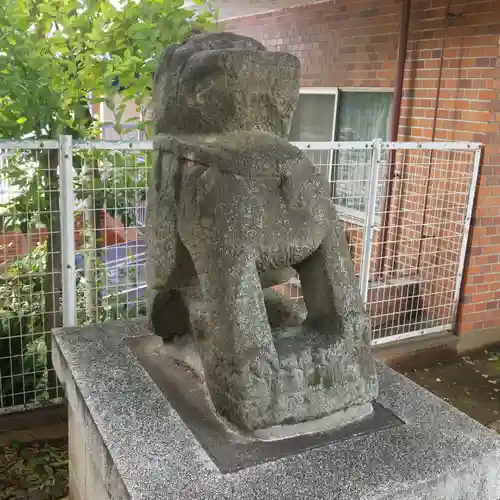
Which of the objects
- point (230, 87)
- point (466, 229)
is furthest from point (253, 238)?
point (466, 229)

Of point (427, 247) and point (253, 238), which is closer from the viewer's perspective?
point (253, 238)

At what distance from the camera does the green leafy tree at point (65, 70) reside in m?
3.02

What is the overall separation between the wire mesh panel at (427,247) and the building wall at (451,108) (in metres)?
0.01

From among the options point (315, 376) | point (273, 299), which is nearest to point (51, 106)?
point (273, 299)

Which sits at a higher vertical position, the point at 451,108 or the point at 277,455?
the point at 451,108

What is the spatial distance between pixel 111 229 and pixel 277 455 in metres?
1.96

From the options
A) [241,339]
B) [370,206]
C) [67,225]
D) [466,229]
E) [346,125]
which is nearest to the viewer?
[241,339]

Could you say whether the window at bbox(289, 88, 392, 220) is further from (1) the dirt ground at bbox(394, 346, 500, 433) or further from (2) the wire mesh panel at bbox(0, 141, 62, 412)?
(2) the wire mesh panel at bbox(0, 141, 62, 412)

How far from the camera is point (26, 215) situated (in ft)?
10.3

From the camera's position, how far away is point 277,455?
5.66 ft

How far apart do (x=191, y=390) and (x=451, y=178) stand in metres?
2.98

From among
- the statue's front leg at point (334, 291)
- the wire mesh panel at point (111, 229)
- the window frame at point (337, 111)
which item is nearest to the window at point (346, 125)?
the window frame at point (337, 111)

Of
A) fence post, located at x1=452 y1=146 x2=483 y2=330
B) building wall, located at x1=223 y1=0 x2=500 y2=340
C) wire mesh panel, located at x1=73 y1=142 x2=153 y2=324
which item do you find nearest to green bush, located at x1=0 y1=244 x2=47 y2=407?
wire mesh panel, located at x1=73 y1=142 x2=153 y2=324

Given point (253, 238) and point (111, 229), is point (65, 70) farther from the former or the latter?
point (253, 238)
